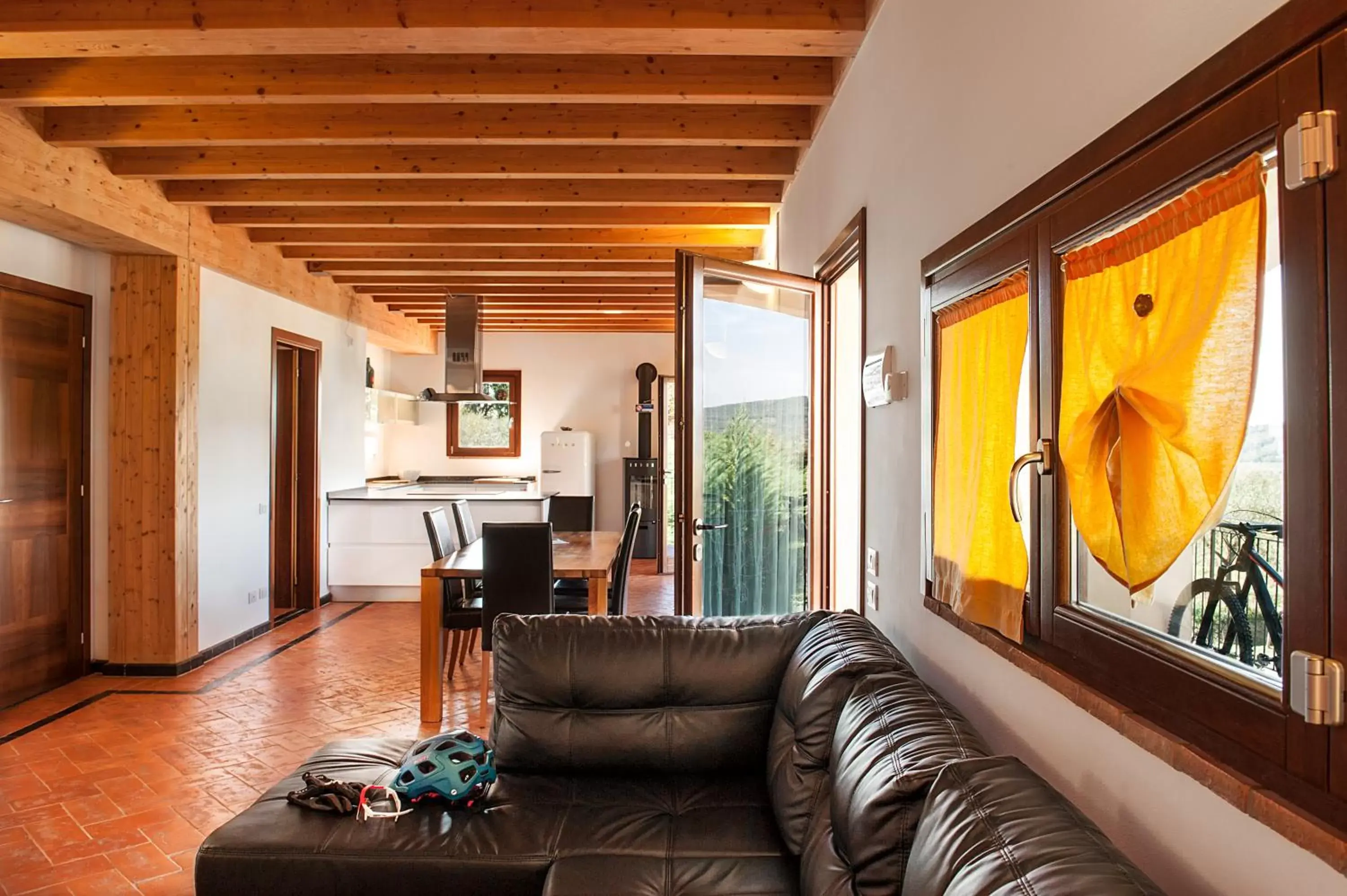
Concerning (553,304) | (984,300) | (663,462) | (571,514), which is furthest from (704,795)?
(663,462)

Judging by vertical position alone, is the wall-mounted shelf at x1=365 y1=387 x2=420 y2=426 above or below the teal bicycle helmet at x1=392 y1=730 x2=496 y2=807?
above

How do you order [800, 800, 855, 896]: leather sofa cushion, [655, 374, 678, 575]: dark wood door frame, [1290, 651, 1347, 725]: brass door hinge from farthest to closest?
1. [655, 374, 678, 575]: dark wood door frame
2. [800, 800, 855, 896]: leather sofa cushion
3. [1290, 651, 1347, 725]: brass door hinge

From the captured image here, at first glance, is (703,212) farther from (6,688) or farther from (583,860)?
(6,688)

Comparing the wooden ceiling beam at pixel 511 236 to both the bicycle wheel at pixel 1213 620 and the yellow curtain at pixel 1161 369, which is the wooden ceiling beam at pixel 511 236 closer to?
the yellow curtain at pixel 1161 369

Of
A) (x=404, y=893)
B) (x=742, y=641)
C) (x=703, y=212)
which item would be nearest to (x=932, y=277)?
(x=742, y=641)

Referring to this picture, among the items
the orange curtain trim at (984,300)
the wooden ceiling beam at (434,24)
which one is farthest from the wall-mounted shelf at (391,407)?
the orange curtain trim at (984,300)

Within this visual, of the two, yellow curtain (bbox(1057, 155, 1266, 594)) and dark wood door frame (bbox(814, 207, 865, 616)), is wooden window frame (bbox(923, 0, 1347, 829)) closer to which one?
yellow curtain (bbox(1057, 155, 1266, 594))

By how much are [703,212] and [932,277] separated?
11.6ft

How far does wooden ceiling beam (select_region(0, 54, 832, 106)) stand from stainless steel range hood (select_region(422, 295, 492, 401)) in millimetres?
3622

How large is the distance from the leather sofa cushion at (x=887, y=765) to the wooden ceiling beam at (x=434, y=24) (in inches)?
89.9

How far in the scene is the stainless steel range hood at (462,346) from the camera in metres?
7.12

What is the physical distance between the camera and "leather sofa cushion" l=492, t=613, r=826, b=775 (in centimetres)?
239

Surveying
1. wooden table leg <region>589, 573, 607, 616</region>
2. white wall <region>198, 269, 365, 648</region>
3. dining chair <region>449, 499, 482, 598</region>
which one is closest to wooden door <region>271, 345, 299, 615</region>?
white wall <region>198, 269, 365, 648</region>

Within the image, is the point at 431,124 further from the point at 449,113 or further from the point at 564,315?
the point at 564,315
